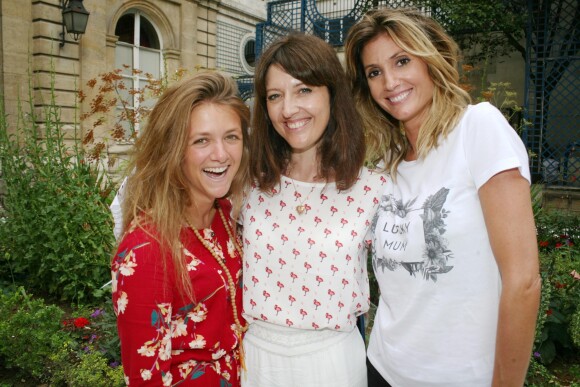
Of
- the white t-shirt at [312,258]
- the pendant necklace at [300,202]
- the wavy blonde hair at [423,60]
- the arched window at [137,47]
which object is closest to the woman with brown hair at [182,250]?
the white t-shirt at [312,258]

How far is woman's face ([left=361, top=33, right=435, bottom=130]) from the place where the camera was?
1.83 meters

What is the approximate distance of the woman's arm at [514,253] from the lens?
1409 millimetres

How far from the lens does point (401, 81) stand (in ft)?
6.07

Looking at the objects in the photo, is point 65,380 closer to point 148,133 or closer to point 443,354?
point 148,133

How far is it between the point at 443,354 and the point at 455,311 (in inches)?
6.5

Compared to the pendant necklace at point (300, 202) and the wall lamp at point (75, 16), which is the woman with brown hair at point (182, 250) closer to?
the pendant necklace at point (300, 202)

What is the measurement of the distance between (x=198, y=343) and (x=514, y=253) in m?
1.09

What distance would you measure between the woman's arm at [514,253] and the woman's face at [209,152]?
0.92 m

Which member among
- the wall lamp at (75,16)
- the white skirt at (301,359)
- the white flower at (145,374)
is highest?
the wall lamp at (75,16)

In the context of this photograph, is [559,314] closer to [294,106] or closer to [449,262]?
[449,262]

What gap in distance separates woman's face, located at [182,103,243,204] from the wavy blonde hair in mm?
624

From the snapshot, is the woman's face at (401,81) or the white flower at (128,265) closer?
the white flower at (128,265)

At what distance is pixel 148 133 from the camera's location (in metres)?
1.76

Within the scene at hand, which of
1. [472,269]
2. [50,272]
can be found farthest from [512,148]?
[50,272]
